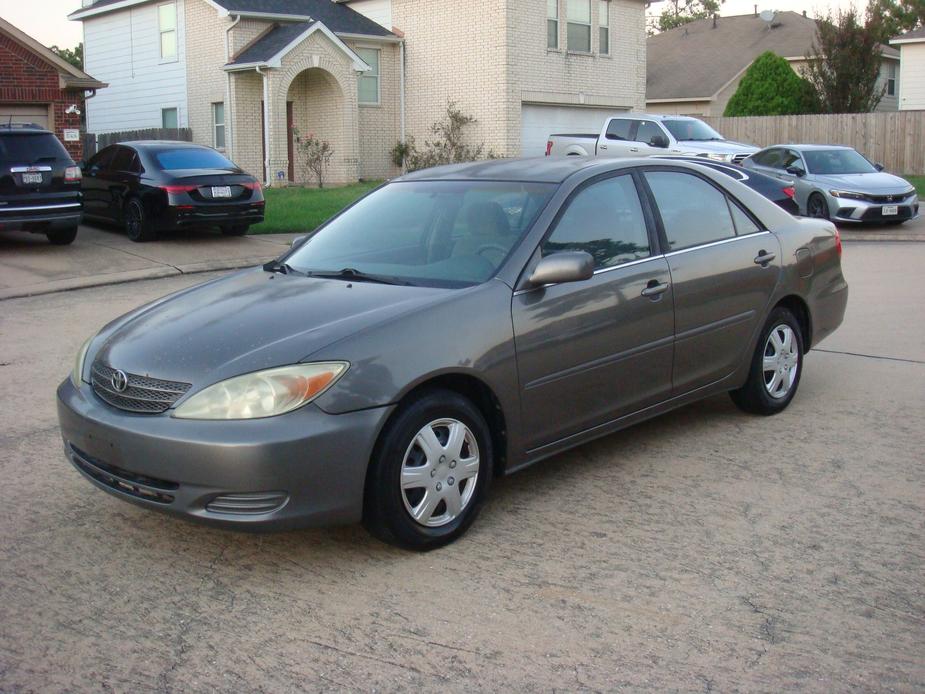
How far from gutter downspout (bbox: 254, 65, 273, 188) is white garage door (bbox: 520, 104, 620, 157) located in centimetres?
668

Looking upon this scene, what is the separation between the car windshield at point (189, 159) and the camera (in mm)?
16375

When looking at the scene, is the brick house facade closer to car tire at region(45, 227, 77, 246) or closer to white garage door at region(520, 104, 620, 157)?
car tire at region(45, 227, 77, 246)

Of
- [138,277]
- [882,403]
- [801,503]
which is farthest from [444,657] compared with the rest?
[138,277]

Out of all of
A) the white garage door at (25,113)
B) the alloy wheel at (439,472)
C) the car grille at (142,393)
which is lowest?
the alloy wheel at (439,472)

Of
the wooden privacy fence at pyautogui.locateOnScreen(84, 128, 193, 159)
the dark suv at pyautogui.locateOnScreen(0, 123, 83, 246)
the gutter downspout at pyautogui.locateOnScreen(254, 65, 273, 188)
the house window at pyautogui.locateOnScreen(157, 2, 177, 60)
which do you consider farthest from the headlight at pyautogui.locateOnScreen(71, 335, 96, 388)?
the house window at pyautogui.locateOnScreen(157, 2, 177, 60)

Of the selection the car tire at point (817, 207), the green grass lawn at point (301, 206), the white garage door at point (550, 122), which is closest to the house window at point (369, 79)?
the green grass lawn at point (301, 206)

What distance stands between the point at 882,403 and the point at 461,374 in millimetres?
3595

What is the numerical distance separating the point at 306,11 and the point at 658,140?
1137 cm

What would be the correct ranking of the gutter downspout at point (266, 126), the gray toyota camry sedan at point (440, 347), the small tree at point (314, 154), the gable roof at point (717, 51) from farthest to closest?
the gable roof at point (717, 51) → the small tree at point (314, 154) → the gutter downspout at point (266, 126) → the gray toyota camry sedan at point (440, 347)

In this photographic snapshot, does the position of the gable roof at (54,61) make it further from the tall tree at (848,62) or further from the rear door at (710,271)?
the tall tree at (848,62)

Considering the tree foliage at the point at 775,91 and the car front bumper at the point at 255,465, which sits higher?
the tree foliage at the point at 775,91

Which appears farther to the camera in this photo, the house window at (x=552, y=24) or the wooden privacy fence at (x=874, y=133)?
the wooden privacy fence at (x=874, y=133)

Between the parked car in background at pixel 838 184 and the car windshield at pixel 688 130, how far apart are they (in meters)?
2.85

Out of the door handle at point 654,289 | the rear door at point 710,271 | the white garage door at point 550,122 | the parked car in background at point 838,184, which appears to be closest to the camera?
the door handle at point 654,289
